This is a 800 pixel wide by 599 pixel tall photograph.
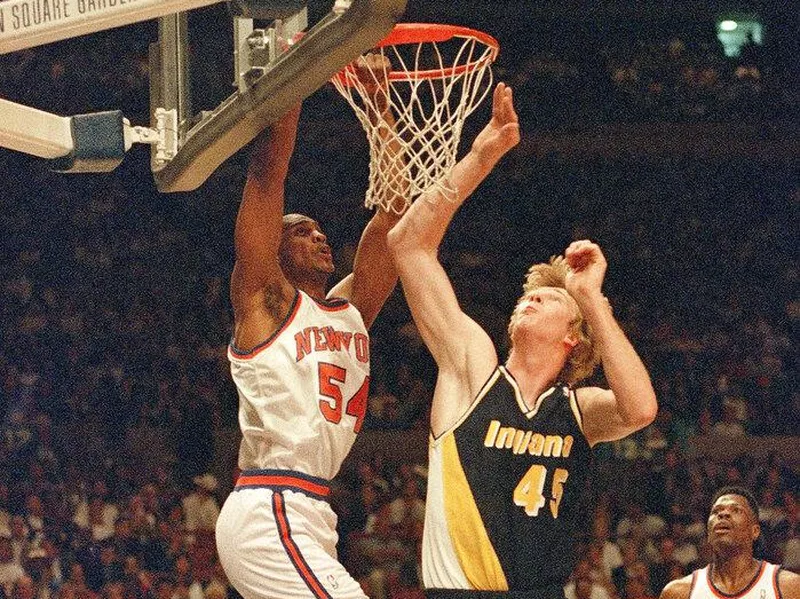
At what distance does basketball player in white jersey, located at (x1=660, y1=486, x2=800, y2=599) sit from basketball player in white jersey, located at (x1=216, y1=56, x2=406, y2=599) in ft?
7.32

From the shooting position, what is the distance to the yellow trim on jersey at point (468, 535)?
4.15 metres

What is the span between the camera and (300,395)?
4.48 meters

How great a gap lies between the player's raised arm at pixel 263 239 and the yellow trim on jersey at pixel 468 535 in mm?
784

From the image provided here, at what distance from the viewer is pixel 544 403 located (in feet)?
14.3

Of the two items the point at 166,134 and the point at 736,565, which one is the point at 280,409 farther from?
the point at 736,565

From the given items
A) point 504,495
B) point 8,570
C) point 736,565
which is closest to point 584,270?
point 504,495

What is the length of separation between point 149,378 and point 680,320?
4.93m

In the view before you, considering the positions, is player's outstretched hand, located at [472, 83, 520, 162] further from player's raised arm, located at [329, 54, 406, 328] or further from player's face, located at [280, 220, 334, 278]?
player's face, located at [280, 220, 334, 278]

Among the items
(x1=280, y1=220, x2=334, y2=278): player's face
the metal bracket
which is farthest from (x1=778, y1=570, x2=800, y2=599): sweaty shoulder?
the metal bracket

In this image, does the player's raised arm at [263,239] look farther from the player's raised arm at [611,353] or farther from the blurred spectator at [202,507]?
the blurred spectator at [202,507]

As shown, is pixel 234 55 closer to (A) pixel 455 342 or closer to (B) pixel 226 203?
(A) pixel 455 342

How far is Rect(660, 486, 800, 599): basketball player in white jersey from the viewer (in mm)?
6242

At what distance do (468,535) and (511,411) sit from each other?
39 cm

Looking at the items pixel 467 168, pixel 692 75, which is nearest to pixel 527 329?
pixel 467 168
